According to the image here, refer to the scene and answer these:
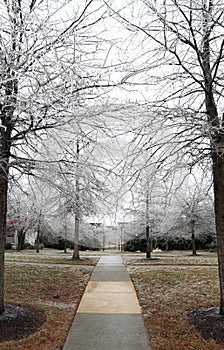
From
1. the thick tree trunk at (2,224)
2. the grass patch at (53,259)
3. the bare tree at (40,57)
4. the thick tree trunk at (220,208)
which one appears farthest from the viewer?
the grass patch at (53,259)

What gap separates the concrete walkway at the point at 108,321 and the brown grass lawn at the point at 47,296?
0.65ft

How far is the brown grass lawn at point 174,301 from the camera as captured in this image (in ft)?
14.3

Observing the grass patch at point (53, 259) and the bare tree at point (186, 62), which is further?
the grass patch at point (53, 259)

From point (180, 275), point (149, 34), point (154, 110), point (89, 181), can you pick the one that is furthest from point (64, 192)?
point (180, 275)

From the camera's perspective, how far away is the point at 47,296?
23.0 feet

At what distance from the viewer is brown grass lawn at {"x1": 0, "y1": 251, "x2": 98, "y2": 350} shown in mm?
4340

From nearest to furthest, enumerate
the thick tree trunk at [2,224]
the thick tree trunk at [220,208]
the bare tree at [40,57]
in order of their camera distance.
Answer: the bare tree at [40,57]
the thick tree trunk at [220,208]
the thick tree trunk at [2,224]

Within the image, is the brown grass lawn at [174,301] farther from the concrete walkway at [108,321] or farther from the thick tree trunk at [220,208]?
the thick tree trunk at [220,208]

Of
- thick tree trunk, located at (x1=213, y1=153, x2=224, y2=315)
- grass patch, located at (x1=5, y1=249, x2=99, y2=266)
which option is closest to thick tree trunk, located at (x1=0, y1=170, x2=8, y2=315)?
thick tree trunk, located at (x1=213, y1=153, x2=224, y2=315)

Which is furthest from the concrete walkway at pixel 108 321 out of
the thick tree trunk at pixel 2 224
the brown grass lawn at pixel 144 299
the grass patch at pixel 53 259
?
the grass patch at pixel 53 259

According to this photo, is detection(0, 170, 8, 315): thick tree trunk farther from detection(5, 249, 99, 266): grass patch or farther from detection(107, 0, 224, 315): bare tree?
detection(5, 249, 99, 266): grass patch

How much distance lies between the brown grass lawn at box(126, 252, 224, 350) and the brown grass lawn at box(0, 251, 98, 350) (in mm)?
1380

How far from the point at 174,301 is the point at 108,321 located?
1.94 meters

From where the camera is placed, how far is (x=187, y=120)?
171 inches
